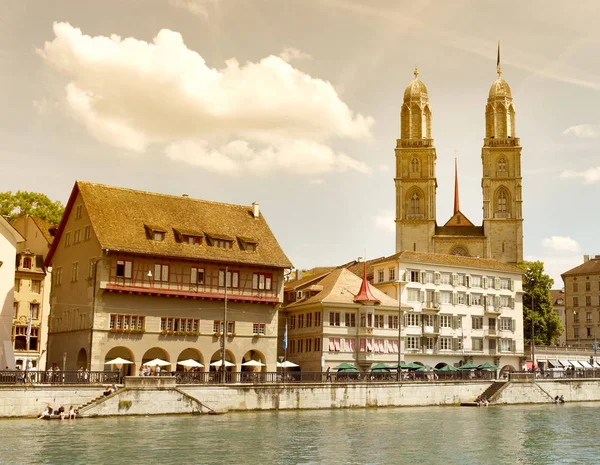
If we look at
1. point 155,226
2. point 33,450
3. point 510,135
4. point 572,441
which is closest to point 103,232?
point 155,226

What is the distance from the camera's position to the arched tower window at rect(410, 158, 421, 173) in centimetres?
12406

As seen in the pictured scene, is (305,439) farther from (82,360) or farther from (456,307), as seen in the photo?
(456,307)

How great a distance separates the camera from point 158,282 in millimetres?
63875

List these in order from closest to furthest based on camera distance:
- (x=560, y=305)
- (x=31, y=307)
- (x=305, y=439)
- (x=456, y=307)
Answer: (x=305, y=439) → (x=31, y=307) → (x=456, y=307) → (x=560, y=305)

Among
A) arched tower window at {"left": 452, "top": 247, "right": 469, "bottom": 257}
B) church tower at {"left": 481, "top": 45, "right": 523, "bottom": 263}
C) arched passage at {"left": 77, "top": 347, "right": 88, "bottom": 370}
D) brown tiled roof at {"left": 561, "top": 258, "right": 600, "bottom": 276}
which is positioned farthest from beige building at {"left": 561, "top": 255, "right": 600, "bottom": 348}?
arched passage at {"left": 77, "top": 347, "right": 88, "bottom": 370}

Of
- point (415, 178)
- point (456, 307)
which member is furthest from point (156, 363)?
point (415, 178)

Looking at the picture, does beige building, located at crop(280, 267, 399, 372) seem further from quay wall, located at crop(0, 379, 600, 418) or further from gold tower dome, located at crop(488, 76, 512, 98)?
gold tower dome, located at crop(488, 76, 512, 98)

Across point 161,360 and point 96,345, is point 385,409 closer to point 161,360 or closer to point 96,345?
point 161,360

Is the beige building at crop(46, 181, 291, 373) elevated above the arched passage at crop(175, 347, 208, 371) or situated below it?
above

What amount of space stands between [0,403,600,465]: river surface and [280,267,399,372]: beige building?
1918 centimetres

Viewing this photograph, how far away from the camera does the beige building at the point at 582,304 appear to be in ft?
418

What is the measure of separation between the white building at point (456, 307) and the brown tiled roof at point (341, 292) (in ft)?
8.29

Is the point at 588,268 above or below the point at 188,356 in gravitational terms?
above

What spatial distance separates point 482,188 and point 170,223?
67151 millimetres
